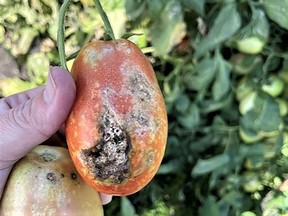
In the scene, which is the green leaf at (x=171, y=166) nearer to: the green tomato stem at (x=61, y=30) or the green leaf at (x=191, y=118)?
the green leaf at (x=191, y=118)

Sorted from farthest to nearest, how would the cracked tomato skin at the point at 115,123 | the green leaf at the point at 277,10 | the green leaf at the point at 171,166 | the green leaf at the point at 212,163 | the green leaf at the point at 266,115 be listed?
the green leaf at the point at 171,166 → the green leaf at the point at 212,163 → the green leaf at the point at 266,115 → the green leaf at the point at 277,10 → the cracked tomato skin at the point at 115,123

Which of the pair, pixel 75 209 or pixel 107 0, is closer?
pixel 75 209

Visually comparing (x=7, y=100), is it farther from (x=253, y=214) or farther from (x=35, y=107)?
(x=253, y=214)

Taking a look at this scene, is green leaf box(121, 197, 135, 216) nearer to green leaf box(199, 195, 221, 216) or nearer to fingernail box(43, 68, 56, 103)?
green leaf box(199, 195, 221, 216)

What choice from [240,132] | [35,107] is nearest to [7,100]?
[35,107]

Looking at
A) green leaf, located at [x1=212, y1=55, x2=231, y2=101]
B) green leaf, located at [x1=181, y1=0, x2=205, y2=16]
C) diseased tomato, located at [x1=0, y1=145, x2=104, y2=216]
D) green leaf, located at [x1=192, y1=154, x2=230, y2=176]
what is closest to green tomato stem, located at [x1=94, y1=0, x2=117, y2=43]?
diseased tomato, located at [x1=0, y1=145, x2=104, y2=216]

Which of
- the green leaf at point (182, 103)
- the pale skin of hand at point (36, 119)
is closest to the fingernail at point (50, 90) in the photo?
the pale skin of hand at point (36, 119)

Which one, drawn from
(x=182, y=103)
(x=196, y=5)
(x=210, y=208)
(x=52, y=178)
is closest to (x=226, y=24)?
(x=196, y=5)
